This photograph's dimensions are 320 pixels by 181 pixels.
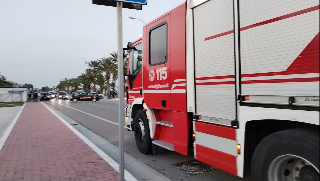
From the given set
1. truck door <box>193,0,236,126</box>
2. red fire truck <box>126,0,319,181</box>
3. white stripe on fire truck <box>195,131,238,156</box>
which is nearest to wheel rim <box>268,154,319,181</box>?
red fire truck <box>126,0,319,181</box>

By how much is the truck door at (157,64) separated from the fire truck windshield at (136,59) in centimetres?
52

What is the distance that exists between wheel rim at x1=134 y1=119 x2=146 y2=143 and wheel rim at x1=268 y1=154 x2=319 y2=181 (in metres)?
3.54

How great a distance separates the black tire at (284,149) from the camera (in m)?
2.53

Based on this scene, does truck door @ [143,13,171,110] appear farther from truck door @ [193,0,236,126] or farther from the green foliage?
the green foliage

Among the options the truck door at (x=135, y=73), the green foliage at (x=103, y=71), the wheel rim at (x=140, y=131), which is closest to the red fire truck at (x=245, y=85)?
the wheel rim at (x=140, y=131)

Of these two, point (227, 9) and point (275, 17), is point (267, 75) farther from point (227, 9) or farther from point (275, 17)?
point (227, 9)

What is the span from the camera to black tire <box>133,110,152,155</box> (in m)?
6.01

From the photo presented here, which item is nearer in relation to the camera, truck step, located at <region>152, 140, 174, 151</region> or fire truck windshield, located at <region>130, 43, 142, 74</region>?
truck step, located at <region>152, 140, 174, 151</region>

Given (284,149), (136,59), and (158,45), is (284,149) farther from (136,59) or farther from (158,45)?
(136,59)

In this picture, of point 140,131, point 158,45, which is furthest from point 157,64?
point 140,131

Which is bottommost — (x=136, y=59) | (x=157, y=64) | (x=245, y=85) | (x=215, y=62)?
(x=245, y=85)

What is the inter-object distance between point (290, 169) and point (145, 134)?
357 centimetres

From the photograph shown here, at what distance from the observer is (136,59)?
6672 millimetres

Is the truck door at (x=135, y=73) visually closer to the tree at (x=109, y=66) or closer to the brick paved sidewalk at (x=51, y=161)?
the brick paved sidewalk at (x=51, y=161)
